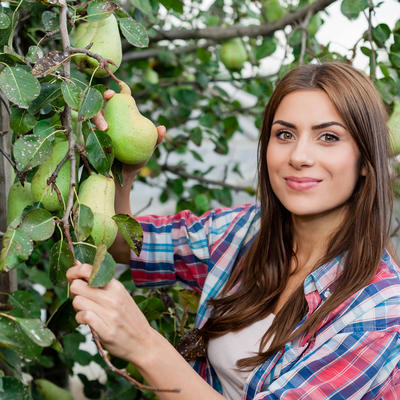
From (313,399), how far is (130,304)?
0.32 metres

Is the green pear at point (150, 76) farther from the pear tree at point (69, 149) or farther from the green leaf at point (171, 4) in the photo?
the green leaf at point (171, 4)

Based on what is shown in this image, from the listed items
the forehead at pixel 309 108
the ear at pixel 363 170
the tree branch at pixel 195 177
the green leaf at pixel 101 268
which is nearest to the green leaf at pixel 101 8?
the green leaf at pixel 101 268

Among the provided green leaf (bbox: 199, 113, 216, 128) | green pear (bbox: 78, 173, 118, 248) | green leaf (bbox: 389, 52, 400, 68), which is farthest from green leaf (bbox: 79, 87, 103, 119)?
green leaf (bbox: 199, 113, 216, 128)

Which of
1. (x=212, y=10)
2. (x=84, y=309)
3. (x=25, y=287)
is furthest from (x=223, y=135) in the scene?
(x=84, y=309)

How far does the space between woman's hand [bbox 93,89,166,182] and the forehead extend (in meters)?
0.26

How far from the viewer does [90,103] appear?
2.35 ft

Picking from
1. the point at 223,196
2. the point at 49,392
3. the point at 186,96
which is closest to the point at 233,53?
the point at 186,96

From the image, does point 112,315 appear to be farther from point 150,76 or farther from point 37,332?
point 150,76

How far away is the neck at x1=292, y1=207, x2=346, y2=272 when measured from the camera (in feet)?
3.72

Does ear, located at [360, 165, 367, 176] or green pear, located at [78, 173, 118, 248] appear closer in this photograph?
green pear, located at [78, 173, 118, 248]

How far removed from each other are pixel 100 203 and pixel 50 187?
7 centimetres

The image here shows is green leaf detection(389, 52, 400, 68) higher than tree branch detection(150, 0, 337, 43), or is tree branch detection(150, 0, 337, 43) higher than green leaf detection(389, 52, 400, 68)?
tree branch detection(150, 0, 337, 43)

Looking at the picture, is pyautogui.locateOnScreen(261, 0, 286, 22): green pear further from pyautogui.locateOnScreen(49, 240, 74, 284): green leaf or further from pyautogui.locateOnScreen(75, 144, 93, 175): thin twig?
pyautogui.locateOnScreen(49, 240, 74, 284): green leaf

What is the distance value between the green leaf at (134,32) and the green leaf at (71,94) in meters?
0.14
